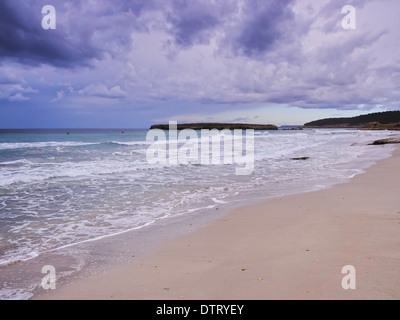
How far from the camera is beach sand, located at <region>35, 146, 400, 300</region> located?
10.7ft

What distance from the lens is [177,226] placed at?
6.11m

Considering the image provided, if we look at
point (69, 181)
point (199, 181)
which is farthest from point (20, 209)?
point (199, 181)

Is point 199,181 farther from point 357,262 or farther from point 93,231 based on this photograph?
point 357,262

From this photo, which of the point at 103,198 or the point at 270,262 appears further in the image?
the point at 103,198

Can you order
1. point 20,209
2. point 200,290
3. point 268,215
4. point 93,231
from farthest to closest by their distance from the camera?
point 20,209 → point 268,215 → point 93,231 → point 200,290

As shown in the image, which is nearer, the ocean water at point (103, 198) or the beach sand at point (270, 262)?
the beach sand at point (270, 262)

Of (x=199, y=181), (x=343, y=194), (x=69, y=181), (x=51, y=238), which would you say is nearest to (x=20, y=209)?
(x=51, y=238)

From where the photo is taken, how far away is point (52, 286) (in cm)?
367

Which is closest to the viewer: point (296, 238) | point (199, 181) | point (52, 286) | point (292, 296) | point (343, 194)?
point (292, 296)

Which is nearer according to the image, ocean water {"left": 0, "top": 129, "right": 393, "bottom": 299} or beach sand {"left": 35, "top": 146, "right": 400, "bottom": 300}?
beach sand {"left": 35, "top": 146, "right": 400, "bottom": 300}

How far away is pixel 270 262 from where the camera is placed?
13.1 feet

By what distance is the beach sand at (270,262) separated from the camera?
3.27 meters

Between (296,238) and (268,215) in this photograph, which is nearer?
(296,238)
